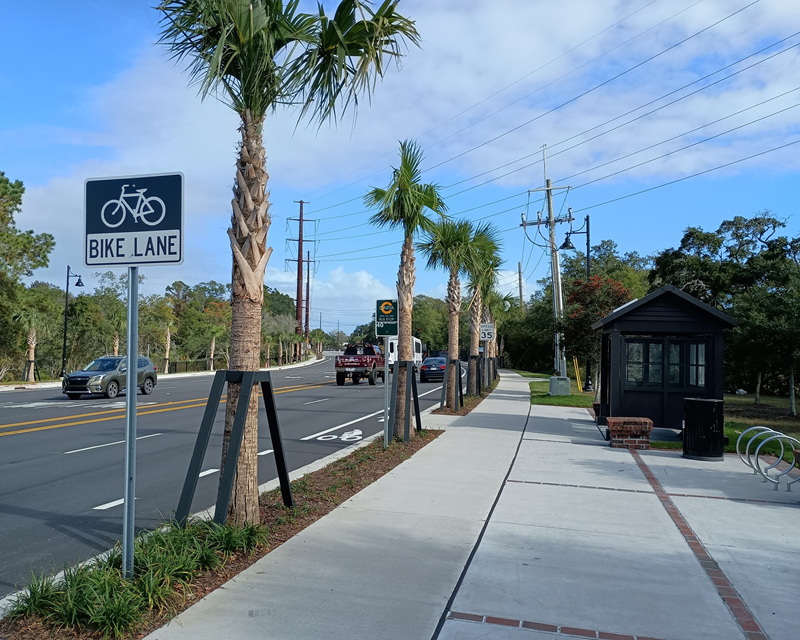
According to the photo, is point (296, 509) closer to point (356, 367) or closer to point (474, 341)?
point (474, 341)

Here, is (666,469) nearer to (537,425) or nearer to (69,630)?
(537,425)

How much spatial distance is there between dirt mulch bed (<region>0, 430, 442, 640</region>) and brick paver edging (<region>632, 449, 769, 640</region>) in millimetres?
3681

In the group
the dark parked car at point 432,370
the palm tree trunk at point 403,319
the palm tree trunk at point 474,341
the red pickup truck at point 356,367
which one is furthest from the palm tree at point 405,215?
the dark parked car at point 432,370

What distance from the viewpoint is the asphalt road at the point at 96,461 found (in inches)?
265

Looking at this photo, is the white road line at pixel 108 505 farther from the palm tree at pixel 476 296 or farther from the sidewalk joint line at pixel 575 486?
the palm tree at pixel 476 296

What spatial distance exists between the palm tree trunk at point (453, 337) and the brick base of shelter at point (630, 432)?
659 cm

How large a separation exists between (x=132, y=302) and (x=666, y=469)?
885 cm

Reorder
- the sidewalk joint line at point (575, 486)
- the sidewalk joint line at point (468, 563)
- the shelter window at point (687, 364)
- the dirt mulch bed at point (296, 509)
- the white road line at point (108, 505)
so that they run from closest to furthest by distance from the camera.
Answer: the dirt mulch bed at point (296, 509)
the sidewalk joint line at point (468, 563)
the white road line at point (108, 505)
the sidewalk joint line at point (575, 486)
the shelter window at point (687, 364)

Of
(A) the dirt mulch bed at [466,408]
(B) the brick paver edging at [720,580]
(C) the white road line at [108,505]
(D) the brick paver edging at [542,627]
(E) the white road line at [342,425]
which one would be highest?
(D) the brick paver edging at [542,627]

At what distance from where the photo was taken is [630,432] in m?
13.0

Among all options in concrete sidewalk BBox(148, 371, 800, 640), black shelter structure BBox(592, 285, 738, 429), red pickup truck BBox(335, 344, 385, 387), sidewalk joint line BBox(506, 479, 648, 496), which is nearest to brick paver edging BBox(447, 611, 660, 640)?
concrete sidewalk BBox(148, 371, 800, 640)

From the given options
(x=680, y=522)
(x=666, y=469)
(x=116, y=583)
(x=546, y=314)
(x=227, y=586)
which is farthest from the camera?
(x=546, y=314)

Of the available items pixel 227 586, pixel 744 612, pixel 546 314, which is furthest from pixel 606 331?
pixel 546 314

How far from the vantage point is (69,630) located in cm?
426
